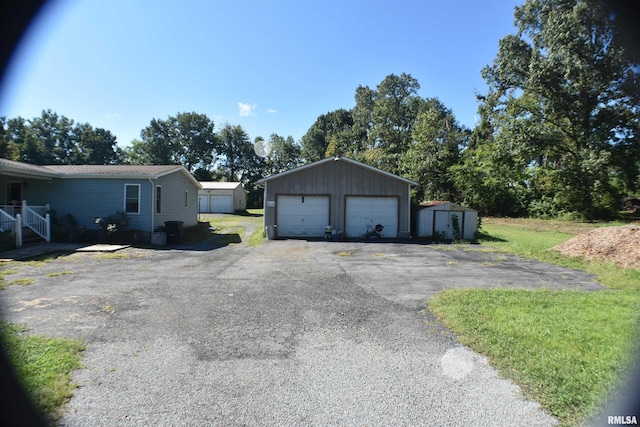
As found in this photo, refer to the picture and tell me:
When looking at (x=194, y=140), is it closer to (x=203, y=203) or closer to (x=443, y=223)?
(x=203, y=203)

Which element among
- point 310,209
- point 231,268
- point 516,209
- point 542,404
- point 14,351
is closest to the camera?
point 542,404

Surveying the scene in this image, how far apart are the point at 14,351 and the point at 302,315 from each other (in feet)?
10.8

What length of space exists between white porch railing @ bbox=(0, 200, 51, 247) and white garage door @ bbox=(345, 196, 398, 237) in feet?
42.0

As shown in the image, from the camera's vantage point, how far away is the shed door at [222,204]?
116ft

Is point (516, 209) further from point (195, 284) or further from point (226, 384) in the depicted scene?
point (226, 384)

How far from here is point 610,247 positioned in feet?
31.8

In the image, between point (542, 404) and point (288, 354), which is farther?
point (288, 354)

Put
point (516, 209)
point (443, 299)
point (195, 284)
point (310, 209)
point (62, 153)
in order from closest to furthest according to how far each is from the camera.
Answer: point (443, 299) → point (195, 284) → point (310, 209) → point (516, 209) → point (62, 153)

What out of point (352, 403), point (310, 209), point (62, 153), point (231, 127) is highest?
point (231, 127)

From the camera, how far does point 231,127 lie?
52.4m

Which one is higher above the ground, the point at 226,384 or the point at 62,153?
the point at 62,153

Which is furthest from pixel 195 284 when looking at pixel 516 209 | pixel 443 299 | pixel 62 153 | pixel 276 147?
pixel 62 153

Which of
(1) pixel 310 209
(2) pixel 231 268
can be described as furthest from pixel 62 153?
(2) pixel 231 268

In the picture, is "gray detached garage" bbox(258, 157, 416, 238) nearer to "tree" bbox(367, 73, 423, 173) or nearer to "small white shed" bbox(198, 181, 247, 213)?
"tree" bbox(367, 73, 423, 173)
